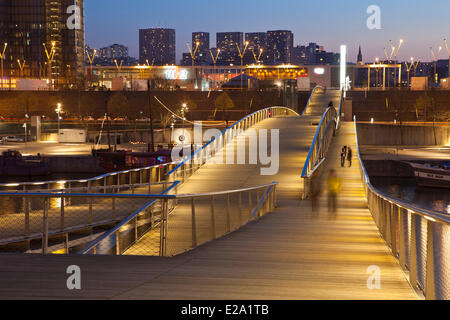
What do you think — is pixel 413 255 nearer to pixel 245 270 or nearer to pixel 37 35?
pixel 245 270

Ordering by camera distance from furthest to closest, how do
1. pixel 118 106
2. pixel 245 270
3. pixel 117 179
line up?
pixel 118 106 → pixel 117 179 → pixel 245 270

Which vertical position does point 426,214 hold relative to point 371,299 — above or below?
above

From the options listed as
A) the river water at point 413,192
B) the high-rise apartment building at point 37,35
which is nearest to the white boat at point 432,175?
the river water at point 413,192

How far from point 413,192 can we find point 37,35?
101 meters

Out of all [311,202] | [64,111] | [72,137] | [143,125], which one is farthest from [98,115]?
[311,202]

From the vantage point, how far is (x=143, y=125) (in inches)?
2869

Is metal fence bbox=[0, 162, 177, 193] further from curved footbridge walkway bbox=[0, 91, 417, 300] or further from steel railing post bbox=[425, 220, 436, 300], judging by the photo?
steel railing post bbox=[425, 220, 436, 300]

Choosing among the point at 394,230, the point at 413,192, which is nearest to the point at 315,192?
the point at 394,230

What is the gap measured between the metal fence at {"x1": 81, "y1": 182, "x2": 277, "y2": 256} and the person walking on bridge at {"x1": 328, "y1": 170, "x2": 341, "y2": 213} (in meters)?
3.62

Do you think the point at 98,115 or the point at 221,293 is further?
the point at 98,115

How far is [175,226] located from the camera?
10289mm

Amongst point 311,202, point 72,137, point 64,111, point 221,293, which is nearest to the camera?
point 221,293

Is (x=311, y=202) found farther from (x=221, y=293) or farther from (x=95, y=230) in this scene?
(x=221, y=293)

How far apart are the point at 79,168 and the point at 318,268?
40.7 meters
